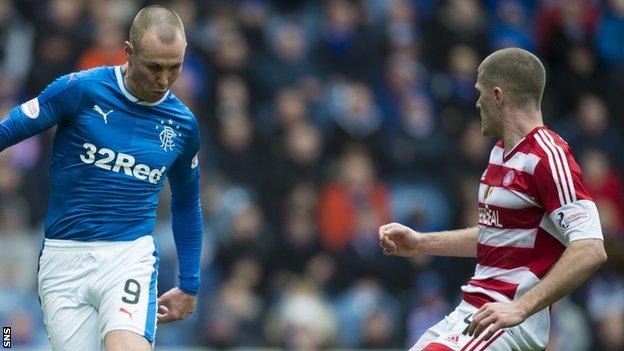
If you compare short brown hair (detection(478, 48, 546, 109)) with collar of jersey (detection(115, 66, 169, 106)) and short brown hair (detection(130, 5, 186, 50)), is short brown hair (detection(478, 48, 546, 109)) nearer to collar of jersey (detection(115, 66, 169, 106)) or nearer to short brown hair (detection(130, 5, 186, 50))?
short brown hair (detection(130, 5, 186, 50))

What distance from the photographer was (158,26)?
20.4 feet

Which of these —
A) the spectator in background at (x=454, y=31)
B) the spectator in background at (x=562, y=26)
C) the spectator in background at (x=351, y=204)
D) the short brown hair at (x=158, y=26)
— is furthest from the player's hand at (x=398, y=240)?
the spectator in background at (x=562, y=26)

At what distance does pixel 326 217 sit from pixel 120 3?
3536mm

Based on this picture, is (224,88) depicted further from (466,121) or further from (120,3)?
(466,121)

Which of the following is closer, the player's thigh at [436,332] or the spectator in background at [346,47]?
the player's thigh at [436,332]

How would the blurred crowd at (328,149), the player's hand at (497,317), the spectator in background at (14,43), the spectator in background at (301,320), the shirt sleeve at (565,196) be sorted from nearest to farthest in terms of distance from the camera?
the player's hand at (497,317) → the shirt sleeve at (565,196) → the spectator in background at (301,320) → the blurred crowd at (328,149) → the spectator in background at (14,43)

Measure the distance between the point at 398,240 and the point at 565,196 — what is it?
3.63 ft

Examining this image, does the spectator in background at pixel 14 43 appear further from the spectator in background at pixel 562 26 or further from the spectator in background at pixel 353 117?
the spectator in background at pixel 562 26

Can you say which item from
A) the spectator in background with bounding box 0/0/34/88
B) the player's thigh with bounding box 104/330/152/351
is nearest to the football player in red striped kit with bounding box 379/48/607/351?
the player's thigh with bounding box 104/330/152/351

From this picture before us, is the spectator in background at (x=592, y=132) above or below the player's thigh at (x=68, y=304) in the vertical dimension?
above

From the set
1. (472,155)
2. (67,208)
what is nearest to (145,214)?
(67,208)

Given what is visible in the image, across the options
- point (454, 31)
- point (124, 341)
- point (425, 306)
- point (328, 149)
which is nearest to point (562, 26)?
point (454, 31)

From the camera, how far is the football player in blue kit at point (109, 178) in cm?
621

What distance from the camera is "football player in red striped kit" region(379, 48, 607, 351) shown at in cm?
571
